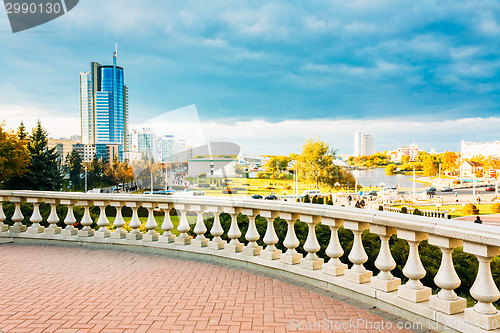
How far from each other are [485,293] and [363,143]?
14436cm

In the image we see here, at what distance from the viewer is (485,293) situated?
10.7ft

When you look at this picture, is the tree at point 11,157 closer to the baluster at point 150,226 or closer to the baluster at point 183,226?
the baluster at point 150,226

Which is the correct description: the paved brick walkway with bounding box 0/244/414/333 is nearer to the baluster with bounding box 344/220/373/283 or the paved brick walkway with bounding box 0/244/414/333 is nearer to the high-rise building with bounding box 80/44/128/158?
the baluster with bounding box 344/220/373/283

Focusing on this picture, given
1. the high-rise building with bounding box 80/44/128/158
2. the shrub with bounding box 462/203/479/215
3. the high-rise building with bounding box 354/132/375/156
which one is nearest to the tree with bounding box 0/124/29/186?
the shrub with bounding box 462/203/479/215

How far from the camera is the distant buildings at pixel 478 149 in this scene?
14948cm

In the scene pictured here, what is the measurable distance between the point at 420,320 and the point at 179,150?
19.1ft

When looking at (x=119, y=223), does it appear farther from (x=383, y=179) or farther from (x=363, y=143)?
(x=383, y=179)

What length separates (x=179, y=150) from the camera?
26.9 feet

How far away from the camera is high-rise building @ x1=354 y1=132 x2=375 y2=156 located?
465 feet

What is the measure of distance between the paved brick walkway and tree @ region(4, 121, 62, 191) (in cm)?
4592

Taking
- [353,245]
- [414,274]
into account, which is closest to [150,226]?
[353,245]

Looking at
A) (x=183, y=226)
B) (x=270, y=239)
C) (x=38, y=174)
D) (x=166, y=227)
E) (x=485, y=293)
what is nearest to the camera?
(x=485, y=293)

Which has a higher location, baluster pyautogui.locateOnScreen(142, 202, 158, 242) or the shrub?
baluster pyautogui.locateOnScreen(142, 202, 158, 242)

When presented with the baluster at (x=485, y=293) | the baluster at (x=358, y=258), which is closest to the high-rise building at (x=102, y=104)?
the baluster at (x=358, y=258)
